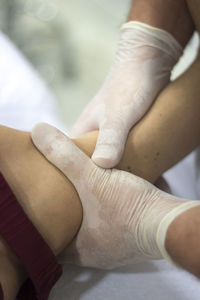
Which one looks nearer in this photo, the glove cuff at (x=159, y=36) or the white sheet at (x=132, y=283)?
the white sheet at (x=132, y=283)

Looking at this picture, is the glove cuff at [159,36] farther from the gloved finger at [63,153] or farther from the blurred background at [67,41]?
the blurred background at [67,41]

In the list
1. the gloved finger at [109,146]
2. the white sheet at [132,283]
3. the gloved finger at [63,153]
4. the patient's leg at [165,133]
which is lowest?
the white sheet at [132,283]

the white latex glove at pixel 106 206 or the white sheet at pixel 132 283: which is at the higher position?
the white latex glove at pixel 106 206

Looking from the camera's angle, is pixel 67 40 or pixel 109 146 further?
pixel 67 40

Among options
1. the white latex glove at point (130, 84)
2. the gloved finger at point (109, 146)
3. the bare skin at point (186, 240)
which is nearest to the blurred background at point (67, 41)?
the white latex glove at point (130, 84)

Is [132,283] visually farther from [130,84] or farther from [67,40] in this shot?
[67,40]

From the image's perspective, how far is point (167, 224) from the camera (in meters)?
0.65

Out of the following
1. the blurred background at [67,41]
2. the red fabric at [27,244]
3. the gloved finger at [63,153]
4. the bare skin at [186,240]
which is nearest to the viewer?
the bare skin at [186,240]

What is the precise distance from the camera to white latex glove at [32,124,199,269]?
736 mm

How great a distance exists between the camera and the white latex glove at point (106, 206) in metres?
0.74

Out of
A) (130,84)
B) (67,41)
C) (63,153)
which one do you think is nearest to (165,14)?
(130,84)

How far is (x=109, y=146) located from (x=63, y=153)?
12 centimetres

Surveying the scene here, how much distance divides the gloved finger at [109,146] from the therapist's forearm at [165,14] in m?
0.37

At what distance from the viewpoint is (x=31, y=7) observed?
217cm
